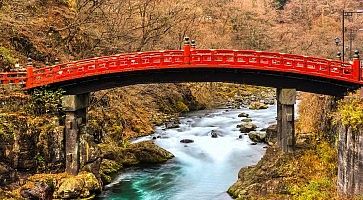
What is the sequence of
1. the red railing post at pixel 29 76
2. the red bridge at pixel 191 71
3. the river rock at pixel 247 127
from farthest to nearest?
1. the river rock at pixel 247 127
2. the red railing post at pixel 29 76
3. the red bridge at pixel 191 71

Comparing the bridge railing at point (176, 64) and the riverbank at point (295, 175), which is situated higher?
the bridge railing at point (176, 64)

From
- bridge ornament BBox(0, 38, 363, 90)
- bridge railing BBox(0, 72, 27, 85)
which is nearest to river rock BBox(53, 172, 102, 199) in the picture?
bridge ornament BBox(0, 38, 363, 90)

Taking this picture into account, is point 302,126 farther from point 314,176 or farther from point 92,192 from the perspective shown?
point 92,192

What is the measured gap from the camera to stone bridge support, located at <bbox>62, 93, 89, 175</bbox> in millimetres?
31656

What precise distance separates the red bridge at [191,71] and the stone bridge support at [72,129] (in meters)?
0.75

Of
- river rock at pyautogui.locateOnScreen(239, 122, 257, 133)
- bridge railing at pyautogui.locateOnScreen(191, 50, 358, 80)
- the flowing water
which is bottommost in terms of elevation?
the flowing water

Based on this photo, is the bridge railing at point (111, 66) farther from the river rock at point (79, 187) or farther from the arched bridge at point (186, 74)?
the river rock at point (79, 187)

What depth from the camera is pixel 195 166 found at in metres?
38.2

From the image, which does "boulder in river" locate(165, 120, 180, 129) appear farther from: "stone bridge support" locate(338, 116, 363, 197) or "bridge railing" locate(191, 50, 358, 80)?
"stone bridge support" locate(338, 116, 363, 197)

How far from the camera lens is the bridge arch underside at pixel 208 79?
30719 millimetres

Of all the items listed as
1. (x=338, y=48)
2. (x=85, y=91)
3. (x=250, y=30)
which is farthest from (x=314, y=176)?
(x=250, y=30)

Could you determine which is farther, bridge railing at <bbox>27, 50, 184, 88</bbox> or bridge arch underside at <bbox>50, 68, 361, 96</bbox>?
bridge railing at <bbox>27, 50, 184, 88</bbox>

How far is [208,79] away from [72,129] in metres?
9.16

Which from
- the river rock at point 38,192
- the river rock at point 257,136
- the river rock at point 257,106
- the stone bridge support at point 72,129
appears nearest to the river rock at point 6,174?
the river rock at point 38,192
